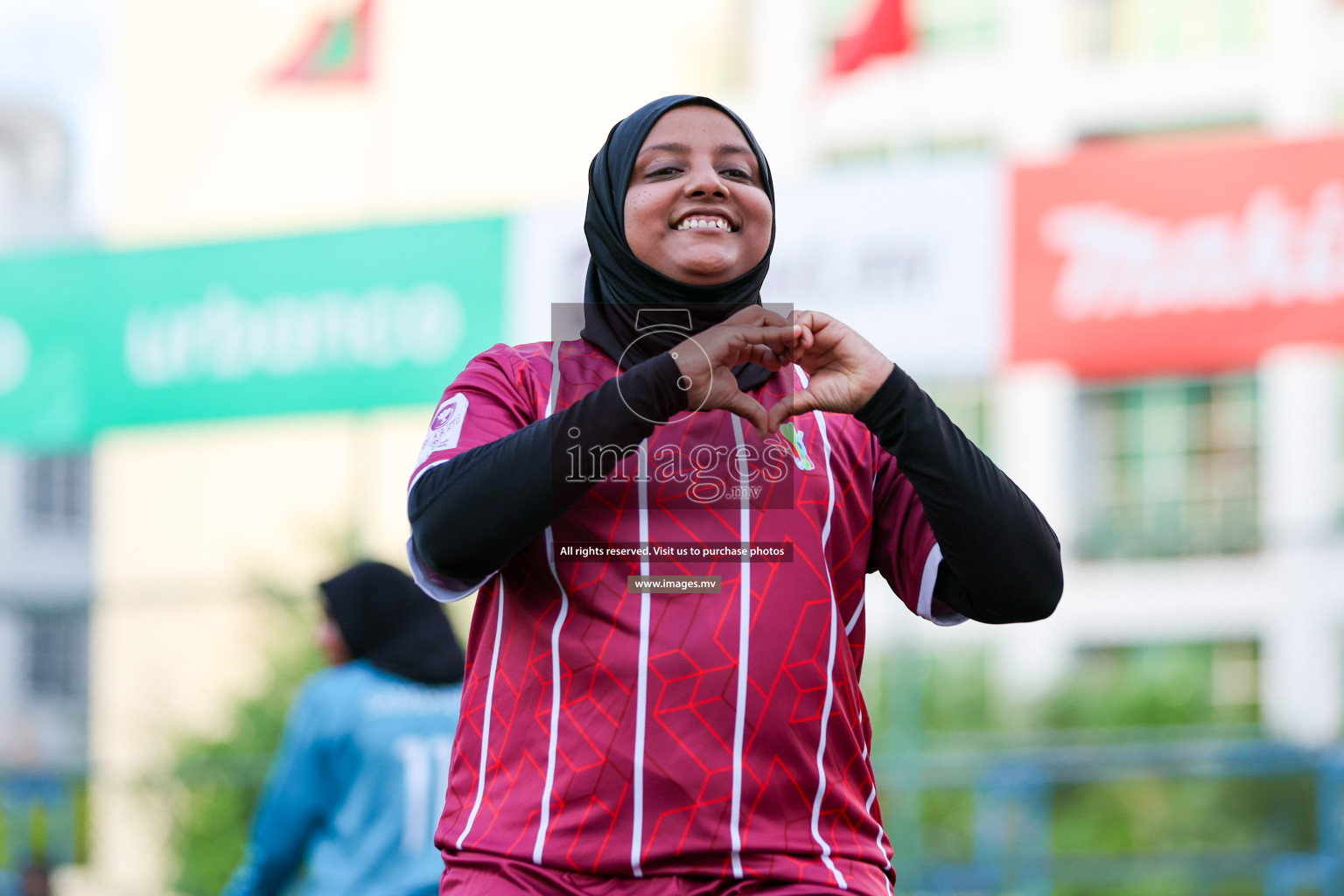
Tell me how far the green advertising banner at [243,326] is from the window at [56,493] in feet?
61.8

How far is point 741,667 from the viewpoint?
1.82 metres

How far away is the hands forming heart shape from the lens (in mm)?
1839

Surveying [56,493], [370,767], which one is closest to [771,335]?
[370,767]

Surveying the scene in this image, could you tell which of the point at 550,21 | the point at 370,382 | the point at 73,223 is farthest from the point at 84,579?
the point at 370,382

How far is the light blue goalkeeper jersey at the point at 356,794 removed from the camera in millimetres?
3988

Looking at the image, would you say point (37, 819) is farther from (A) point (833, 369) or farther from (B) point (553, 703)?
(A) point (833, 369)

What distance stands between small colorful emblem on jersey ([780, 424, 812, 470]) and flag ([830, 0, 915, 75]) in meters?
6.47

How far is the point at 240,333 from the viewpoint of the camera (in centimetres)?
732

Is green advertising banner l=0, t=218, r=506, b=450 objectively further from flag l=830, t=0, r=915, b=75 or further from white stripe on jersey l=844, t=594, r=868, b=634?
white stripe on jersey l=844, t=594, r=868, b=634

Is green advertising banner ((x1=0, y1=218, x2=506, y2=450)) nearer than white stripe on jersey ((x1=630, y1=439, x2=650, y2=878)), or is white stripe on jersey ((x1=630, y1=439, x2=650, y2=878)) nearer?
white stripe on jersey ((x1=630, y1=439, x2=650, y2=878))

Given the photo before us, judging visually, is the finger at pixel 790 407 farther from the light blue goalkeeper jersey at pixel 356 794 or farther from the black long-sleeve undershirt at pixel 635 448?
the light blue goalkeeper jersey at pixel 356 794

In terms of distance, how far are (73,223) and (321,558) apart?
1055 cm

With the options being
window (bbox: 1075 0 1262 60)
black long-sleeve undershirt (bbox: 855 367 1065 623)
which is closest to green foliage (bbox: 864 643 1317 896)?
black long-sleeve undershirt (bbox: 855 367 1065 623)

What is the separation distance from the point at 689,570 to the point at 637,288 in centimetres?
40
